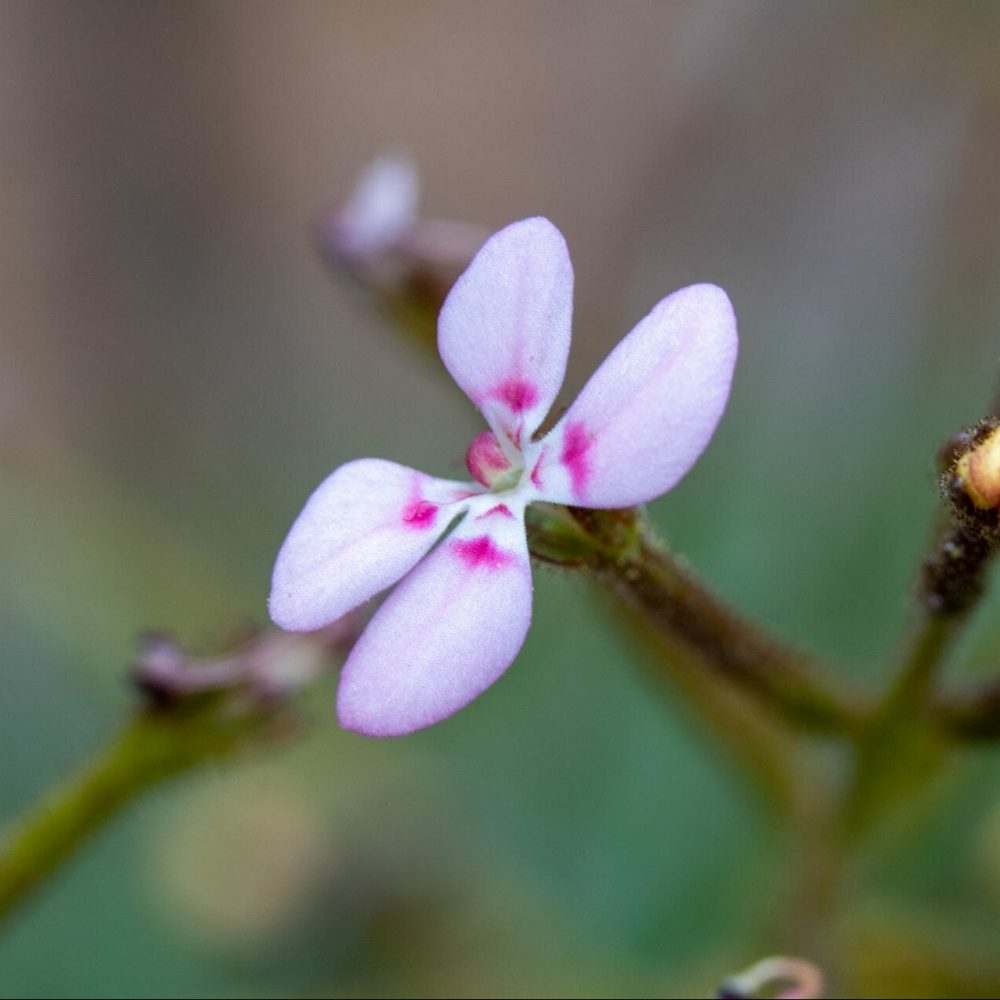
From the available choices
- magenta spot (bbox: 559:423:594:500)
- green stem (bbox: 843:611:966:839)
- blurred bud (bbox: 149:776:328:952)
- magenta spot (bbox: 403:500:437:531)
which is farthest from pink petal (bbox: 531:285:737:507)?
blurred bud (bbox: 149:776:328:952)

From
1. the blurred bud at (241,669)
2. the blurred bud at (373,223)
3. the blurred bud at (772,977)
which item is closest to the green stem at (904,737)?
the blurred bud at (772,977)

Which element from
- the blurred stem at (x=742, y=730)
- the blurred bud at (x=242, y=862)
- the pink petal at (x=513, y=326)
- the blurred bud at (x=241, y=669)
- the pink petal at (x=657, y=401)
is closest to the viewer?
the pink petal at (x=657, y=401)

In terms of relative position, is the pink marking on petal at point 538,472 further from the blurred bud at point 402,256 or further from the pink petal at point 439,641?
the blurred bud at point 402,256

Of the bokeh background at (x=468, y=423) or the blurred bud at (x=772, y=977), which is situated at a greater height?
the bokeh background at (x=468, y=423)

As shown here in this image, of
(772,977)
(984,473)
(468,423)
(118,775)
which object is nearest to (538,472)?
(984,473)

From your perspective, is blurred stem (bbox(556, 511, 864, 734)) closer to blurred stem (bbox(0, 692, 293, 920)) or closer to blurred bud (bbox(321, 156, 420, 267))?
blurred stem (bbox(0, 692, 293, 920))
